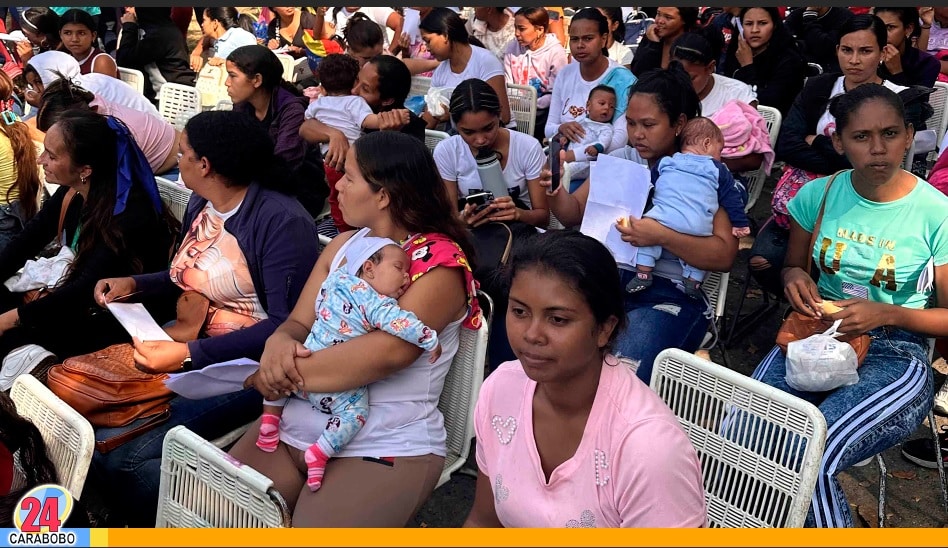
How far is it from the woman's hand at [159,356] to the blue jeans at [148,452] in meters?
0.13

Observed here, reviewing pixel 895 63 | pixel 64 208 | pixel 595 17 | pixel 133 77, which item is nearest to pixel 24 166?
pixel 64 208

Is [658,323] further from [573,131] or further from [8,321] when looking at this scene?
[8,321]

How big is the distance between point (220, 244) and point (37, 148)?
262 centimetres

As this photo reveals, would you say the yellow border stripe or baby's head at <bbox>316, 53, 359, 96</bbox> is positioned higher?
baby's head at <bbox>316, 53, 359, 96</bbox>

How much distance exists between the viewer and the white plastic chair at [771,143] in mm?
4820

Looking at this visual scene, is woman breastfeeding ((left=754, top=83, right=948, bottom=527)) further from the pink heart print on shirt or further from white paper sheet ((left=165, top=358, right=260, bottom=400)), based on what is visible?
white paper sheet ((left=165, top=358, right=260, bottom=400))

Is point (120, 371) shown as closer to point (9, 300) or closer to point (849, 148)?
point (9, 300)

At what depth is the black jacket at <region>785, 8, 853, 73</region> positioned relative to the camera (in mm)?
6617

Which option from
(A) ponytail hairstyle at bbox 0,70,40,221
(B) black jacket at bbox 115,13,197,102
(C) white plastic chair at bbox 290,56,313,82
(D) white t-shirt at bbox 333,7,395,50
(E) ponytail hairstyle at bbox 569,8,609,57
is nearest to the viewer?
(A) ponytail hairstyle at bbox 0,70,40,221

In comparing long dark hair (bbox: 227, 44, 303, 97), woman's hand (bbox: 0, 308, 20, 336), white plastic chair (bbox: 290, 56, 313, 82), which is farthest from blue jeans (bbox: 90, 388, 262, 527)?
white plastic chair (bbox: 290, 56, 313, 82)

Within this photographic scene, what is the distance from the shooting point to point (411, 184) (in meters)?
2.87

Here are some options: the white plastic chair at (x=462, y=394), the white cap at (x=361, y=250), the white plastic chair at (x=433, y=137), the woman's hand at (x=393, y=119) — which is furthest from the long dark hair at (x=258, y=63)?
the white plastic chair at (x=462, y=394)

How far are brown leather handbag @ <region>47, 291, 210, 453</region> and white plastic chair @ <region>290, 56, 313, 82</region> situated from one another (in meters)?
5.42

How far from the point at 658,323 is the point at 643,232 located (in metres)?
0.36
